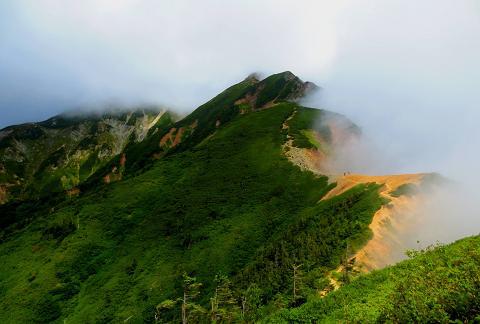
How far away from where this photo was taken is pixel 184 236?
461ft

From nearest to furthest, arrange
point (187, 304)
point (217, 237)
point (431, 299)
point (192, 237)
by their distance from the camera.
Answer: point (431, 299) → point (187, 304) → point (217, 237) → point (192, 237)

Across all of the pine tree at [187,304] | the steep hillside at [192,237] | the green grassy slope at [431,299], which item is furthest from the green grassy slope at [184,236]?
the green grassy slope at [431,299]

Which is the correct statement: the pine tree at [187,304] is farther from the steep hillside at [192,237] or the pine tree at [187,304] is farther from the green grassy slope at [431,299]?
the green grassy slope at [431,299]

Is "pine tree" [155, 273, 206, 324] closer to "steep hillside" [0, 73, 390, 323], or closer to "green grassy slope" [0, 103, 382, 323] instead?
"steep hillside" [0, 73, 390, 323]

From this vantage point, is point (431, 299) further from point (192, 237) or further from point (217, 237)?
point (192, 237)

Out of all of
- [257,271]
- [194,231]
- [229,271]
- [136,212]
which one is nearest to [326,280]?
[257,271]

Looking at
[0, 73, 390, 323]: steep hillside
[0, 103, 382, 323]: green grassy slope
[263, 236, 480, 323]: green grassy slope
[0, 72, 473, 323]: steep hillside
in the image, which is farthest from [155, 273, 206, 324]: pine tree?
[263, 236, 480, 323]: green grassy slope

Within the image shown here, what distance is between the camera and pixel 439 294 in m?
18.8

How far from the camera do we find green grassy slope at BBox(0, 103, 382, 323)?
9594 cm

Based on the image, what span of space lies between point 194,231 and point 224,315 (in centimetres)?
7407

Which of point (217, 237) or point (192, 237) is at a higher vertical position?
point (217, 237)

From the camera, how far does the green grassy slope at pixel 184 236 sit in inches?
3777

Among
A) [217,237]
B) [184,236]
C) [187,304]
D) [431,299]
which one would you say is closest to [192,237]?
[184,236]

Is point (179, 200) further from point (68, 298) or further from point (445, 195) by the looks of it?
point (445, 195)
